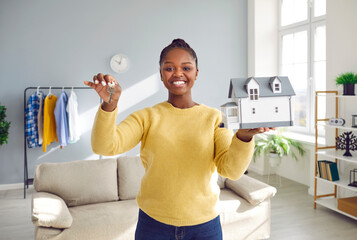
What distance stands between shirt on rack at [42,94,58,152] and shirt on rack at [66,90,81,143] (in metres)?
0.21

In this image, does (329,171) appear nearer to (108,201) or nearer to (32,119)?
(108,201)

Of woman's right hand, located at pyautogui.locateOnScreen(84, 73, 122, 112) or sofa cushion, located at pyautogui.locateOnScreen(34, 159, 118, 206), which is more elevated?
woman's right hand, located at pyautogui.locateOnScreen(84, 73, 122, 112)

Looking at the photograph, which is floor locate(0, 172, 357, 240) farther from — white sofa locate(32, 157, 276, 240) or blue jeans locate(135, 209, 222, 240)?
blue jeans locate(135, 209, 222, 240)

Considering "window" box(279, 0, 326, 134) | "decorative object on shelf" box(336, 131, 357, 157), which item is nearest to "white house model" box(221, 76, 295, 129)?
"decorative object on shelf" box(336, 131, 357, 157)

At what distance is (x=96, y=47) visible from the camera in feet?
16.4

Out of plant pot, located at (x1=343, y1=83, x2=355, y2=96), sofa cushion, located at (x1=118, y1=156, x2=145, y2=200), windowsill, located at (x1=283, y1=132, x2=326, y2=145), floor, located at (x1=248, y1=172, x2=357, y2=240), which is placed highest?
plant pot, located at (x1=343, y1=83, x2=355, y2=96)

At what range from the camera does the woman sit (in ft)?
3.64

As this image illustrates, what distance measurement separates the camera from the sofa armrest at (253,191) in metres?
2.86

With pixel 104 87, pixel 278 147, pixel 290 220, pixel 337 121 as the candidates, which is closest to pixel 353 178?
pixel 337 121

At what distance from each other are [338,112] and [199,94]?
235cm

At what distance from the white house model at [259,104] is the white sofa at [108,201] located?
1552mm

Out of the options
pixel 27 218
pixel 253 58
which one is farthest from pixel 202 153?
pixel 253 58

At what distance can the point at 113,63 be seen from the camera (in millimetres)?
5043

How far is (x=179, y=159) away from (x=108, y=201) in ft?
6.54
